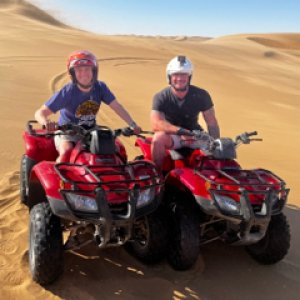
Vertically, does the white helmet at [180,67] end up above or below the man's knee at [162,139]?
above

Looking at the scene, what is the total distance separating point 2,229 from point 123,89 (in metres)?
11.2

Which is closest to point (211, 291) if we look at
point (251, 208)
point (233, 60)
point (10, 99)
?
A: point (251, 208)

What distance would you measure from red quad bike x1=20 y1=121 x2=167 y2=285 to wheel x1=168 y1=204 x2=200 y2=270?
0.09 m

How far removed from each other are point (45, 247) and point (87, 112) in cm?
190

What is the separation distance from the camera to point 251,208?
12.1 feet

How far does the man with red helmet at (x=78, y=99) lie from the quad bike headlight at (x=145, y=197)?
86cm

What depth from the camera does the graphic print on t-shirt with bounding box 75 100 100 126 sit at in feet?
16.5

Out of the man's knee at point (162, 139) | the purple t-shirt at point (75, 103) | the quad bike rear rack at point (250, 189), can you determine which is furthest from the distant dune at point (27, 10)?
the quad bike rear rack at point (250, 189)

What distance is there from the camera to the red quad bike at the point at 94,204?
3.51m

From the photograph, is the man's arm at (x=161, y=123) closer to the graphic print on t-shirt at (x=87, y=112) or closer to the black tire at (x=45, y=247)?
→ the graphic print on t-shirt at (x=87, y=112)

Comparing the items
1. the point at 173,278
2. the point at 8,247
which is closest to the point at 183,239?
the point at 173,278

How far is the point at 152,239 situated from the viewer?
4.00 metres

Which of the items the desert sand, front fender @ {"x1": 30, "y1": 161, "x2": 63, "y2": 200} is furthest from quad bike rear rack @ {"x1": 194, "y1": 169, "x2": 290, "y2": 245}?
front fender @ {"x1": 30, "y1": 161, "x2": 63, "y2": 200}

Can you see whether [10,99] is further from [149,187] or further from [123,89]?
[149,187]
